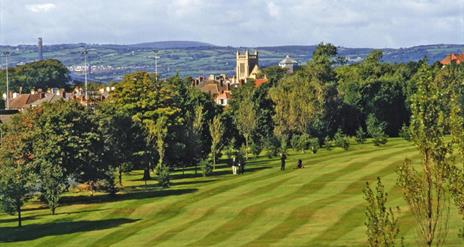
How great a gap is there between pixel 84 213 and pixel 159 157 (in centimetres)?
2685

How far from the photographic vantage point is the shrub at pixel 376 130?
122319 millimetres

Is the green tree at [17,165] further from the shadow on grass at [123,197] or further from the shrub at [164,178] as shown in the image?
the shrub at [164,178]

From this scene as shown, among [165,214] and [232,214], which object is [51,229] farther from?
[232,214]

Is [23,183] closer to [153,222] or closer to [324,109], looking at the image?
[153,222]

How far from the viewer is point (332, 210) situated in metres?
60.2

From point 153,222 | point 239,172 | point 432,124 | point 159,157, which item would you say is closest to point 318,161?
point 239,172

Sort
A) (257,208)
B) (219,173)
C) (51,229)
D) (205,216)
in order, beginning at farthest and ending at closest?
1. (219,173)
2. (51,229)
3. (257,208)
4. (205,216)

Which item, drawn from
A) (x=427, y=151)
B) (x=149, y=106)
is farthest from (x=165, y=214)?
(x=427, y=151)

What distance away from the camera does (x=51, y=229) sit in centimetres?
6475

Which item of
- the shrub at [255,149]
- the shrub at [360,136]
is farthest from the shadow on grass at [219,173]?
the shrub at [360,136]

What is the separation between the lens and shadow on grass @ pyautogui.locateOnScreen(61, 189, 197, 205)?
260ft

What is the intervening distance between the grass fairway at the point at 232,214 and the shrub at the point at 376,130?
30711mm

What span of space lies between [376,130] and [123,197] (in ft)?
189

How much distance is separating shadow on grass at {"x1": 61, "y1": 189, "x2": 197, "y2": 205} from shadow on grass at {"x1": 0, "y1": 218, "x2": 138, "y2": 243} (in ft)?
40.5
